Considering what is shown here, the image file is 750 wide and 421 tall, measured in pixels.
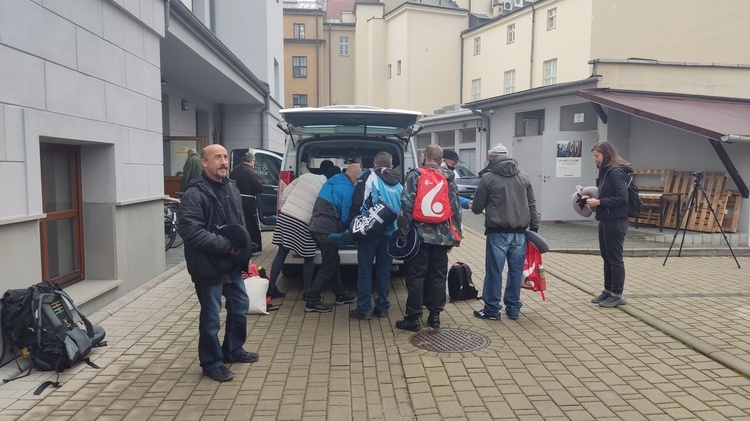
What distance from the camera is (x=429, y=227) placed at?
515 cm

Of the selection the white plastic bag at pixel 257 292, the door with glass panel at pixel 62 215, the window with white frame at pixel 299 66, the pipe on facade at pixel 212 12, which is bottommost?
the white plastic bag at pixel 257 292

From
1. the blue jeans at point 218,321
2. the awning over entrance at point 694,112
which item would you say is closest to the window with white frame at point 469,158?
the awning over entrance at point 694,112

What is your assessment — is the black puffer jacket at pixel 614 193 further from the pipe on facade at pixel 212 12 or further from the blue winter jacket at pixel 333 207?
the pipe on facade at pixel 212 12

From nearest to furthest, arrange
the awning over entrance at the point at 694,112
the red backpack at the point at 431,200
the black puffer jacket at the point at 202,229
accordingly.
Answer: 1. the black puffer jacket at the point at 202,229
2. the red backpack at the point at 431,200
3. the awning over entrance at the point at 694,112

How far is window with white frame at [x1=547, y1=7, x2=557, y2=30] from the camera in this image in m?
28.3

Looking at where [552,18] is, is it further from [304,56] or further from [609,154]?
[609,154]

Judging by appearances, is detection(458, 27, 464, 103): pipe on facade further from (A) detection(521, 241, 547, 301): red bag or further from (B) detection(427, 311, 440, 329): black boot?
(B) detection(427, 311, 440, 329): black boot

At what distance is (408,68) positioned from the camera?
38438 millimetres

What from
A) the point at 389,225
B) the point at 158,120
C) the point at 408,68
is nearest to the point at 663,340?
the point at 389,225

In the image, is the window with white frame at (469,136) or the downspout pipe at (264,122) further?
the window with white frame at (469,136)

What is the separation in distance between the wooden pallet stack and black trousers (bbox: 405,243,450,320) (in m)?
6.56

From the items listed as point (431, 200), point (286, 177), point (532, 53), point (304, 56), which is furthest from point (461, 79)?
point (431, 200)

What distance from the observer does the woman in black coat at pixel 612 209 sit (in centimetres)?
587

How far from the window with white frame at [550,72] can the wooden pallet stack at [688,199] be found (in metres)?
17.5
